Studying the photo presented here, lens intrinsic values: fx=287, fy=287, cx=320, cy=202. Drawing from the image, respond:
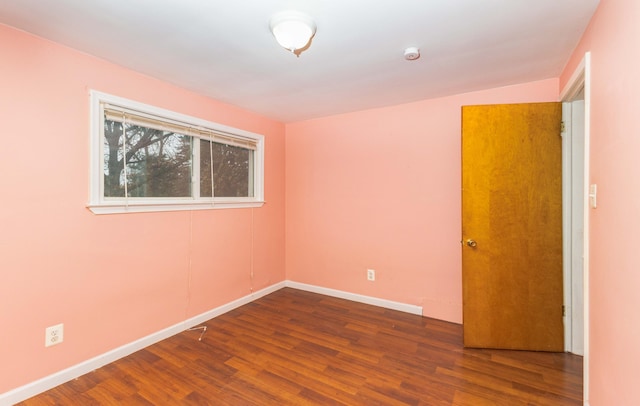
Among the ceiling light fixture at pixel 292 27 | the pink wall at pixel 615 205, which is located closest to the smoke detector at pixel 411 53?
the ceiling light fixture at pixel 292 27

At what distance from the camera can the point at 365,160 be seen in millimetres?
3404

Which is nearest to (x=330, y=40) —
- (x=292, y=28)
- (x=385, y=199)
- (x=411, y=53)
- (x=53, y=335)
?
(x=292, y=28)

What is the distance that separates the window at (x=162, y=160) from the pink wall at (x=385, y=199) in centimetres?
77

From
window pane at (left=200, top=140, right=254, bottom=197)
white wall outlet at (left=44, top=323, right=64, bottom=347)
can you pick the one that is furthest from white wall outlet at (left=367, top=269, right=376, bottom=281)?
white wall outlet at (left=44, top=323, right=64, bottom=347)

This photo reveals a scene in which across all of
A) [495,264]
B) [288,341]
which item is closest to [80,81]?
[288,341]

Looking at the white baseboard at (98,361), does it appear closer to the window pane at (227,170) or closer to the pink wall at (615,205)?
the window pane at (227,170)

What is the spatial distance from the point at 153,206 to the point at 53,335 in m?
1.09

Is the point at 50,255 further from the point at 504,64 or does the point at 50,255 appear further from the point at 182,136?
the point at 504,64

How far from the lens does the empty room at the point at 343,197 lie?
1.59 m

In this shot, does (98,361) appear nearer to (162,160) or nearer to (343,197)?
(162,160)

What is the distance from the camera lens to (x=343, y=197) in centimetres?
359

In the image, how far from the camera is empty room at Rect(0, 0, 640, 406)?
1.59 metres

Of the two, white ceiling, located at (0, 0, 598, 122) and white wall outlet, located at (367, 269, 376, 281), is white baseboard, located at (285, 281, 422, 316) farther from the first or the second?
white ceiling, located at (0, 0, 598, 122)

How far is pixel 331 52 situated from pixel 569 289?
2.62 meters
